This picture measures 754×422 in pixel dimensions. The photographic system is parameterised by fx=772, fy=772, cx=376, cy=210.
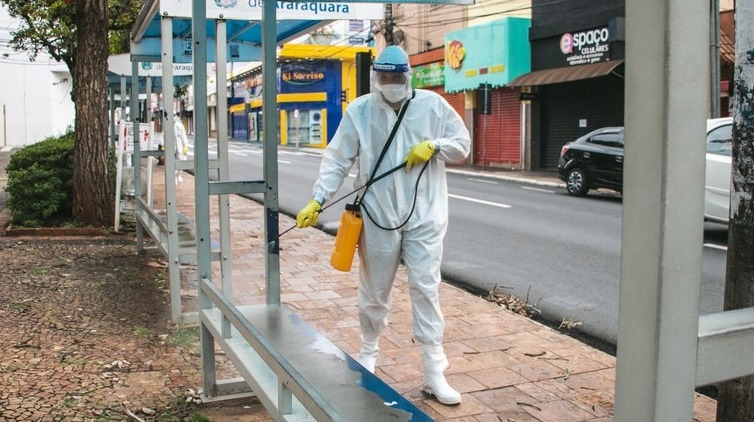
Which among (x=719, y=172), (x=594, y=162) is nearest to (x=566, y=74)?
(x=594, y=162)

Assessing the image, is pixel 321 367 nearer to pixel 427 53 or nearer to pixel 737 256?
pixel 737 256

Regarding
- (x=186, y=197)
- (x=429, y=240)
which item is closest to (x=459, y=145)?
(x=429, y=240)

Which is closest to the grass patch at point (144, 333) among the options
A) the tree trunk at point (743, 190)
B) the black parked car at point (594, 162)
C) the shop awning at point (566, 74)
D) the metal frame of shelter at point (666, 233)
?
the tree trunk at point (743, 190)

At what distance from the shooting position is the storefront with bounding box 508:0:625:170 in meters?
22.0

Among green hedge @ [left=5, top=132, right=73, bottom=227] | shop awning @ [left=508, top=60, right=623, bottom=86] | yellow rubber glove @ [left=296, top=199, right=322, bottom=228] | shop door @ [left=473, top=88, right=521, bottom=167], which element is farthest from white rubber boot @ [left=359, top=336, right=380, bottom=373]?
shop door @ [left=473, top=88, right=521, bottom=167]

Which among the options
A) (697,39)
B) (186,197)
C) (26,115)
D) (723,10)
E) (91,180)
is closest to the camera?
(697,39)

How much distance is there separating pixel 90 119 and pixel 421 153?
289 inches

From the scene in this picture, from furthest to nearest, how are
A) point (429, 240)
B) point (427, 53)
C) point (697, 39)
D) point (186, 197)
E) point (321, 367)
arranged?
point (427, 53)
point (186, 197)
point (429, 240)
point (321, 367)
point (697, 39)

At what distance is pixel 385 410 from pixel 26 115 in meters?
40.0

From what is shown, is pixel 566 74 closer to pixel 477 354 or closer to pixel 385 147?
pixel 477 354

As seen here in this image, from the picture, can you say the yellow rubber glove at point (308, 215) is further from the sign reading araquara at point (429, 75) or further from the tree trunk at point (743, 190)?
the sign reading araquara at point (429, 75)

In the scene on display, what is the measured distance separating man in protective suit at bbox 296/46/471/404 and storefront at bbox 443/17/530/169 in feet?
67.8

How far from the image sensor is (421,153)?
3986 mm

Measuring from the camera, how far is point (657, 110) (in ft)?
4.32
